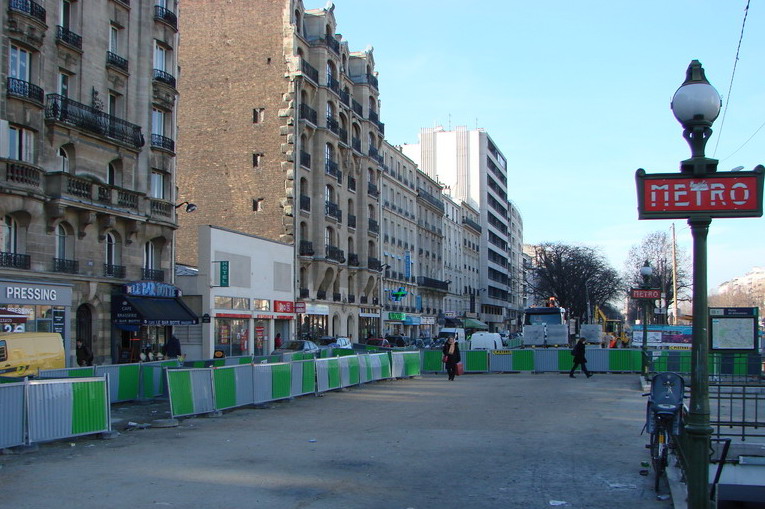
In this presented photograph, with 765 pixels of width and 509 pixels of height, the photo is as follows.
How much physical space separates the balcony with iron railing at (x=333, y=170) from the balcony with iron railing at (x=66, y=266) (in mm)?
25677

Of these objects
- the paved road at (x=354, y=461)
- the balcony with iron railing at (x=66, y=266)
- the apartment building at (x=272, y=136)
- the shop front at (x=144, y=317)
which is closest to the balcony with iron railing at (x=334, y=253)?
the apartment building at (x=272, y=136)

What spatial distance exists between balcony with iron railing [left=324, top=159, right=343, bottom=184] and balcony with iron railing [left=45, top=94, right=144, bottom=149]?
2124cm

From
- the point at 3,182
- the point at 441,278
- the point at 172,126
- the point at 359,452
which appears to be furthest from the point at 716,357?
the point at 441,278

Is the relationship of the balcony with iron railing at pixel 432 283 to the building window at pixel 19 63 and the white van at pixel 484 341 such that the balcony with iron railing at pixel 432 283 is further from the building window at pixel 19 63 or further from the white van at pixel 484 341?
the building window at pixel 19 63

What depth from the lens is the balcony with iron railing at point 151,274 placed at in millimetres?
34719

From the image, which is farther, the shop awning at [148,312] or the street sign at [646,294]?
the shop awning at [148,312]

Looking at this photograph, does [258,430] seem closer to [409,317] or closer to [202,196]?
[202,196]

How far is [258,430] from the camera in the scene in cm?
1509

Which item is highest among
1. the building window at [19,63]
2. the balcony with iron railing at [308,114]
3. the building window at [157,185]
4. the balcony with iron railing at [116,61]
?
the balcony with iron railing at [308,114]

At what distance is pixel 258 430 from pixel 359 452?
10.7 ft

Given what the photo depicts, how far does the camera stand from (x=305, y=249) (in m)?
50.6

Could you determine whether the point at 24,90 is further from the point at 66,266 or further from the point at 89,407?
the point at 89,407

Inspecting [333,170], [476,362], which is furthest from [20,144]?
[333,170]

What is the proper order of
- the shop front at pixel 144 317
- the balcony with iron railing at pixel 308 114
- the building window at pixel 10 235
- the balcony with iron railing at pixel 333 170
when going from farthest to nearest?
1. the balcony with iron railing at pixel 333 170
2. the balcony with iron railing at pixel 308 114
3. the shop front at pixel 144 317
4. the building window at pixel 10 235
